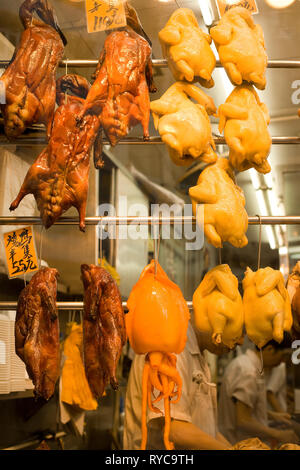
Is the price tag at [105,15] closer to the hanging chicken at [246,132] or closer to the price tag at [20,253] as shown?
the hanging chicken at [246,132]

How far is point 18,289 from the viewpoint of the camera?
84.4 inches

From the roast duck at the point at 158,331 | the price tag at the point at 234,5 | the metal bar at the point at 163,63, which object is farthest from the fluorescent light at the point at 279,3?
the roast duck at the point at 158,331

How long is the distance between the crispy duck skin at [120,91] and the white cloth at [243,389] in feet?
3.76

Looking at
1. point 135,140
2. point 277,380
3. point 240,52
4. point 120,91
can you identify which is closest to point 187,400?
point 277,380

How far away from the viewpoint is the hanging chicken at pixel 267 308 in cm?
152

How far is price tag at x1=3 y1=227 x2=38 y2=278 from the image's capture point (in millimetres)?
1778

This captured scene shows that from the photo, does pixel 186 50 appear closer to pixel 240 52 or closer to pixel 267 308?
pixel 240 52

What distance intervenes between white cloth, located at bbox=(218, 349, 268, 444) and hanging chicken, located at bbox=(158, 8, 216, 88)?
1258 millimetres

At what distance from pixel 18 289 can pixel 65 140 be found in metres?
0.82

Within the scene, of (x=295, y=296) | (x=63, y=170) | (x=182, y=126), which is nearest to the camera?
(x=182, y=126)

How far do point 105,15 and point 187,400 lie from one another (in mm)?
1529

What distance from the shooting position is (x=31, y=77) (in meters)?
1.63
